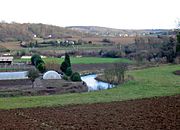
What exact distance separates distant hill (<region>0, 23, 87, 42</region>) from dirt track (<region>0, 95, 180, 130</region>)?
10337cm

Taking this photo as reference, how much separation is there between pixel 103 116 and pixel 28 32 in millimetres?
128306

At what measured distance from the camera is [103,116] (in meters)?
17.6

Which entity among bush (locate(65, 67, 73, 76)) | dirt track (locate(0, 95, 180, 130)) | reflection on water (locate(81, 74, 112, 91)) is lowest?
reflection on water (locate(81, 74, 112, 91))

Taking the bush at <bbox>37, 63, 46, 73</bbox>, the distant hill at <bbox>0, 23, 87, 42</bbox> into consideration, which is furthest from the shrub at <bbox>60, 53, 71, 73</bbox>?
the distant hill at <bbox>0, 23, 87, 42</bbox>

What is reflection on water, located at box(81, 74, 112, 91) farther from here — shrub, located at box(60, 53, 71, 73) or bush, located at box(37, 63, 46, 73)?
bush, located at box(37, 63, 46, 73)

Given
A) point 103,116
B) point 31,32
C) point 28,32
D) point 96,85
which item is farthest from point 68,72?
point 31,32

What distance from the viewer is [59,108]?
20828 millimetres

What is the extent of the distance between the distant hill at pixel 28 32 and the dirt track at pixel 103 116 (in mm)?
103375

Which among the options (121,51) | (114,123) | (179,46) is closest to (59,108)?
(114,123)

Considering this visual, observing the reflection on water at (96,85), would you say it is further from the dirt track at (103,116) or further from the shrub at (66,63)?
the dirt track at (103,116)

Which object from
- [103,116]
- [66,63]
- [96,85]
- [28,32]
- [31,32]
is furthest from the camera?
[31,32]

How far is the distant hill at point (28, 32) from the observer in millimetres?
128875

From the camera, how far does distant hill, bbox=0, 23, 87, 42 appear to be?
5074 inches

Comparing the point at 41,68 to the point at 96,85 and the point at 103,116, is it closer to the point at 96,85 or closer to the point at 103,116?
the point at 96,85
